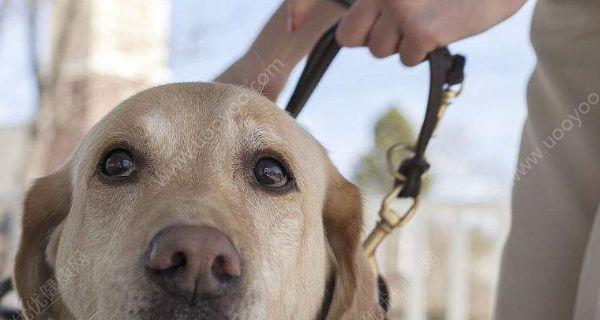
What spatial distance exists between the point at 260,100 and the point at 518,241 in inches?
37.9

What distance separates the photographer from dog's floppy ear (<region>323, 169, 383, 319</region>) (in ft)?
7.88

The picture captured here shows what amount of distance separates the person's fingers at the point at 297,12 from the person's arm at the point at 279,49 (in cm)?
3

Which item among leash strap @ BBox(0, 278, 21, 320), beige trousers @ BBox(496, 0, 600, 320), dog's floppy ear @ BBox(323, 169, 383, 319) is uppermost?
beige trousers @ BBox(496, 0, 600, 320)

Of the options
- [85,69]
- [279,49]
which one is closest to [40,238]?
[279,49]

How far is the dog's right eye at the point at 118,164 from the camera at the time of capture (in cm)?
212

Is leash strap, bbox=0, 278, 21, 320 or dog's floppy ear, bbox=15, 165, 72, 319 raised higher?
dog's floppy ear, bbox=15, 165, 72, 319

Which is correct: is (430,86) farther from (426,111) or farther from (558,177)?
(558,177)

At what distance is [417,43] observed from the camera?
2.20m

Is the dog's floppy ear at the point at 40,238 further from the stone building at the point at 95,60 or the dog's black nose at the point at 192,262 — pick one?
the stone building at the point at 95,60

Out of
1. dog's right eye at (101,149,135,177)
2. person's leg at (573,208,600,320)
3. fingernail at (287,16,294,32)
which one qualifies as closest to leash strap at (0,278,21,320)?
dog's right eye at (101,149,135,177)

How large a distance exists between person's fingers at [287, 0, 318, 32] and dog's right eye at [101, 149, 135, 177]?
0.92 meters

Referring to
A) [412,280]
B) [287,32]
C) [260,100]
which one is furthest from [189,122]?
[412,280]

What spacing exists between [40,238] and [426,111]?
4.70 ft

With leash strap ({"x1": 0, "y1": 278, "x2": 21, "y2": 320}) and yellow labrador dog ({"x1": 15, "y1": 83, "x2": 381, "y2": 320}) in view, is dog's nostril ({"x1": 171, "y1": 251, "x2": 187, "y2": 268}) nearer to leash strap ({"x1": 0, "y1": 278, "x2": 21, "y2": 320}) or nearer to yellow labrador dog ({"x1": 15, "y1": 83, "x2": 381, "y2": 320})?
yellow labrador dog ({"x1": 15, "y1": 83, "x2": 381, "y2": 320})
